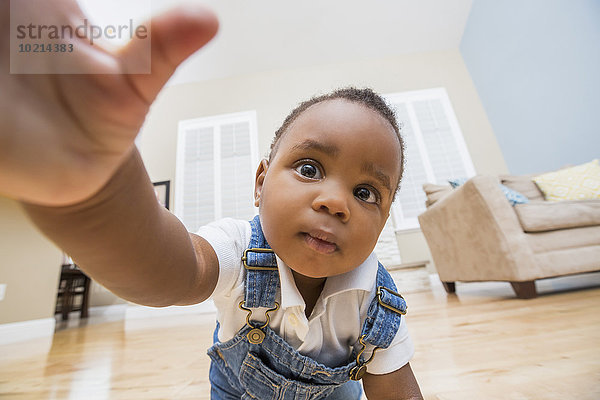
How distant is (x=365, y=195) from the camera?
45cm

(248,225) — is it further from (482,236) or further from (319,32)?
(319,32)

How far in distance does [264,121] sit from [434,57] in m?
2.32

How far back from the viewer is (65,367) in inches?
42.2

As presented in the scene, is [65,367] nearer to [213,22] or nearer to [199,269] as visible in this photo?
[199,269]

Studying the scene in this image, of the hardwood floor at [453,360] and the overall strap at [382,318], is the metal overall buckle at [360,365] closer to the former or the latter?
the overall strap at [382,318]

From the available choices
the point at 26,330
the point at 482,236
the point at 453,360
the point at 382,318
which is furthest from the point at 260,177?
the point at 26,330

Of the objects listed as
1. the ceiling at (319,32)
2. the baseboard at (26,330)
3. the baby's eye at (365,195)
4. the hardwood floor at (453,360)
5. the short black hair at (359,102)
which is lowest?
the hardwood floor at (453,360)

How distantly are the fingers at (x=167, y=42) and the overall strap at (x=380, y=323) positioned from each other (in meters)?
0.44

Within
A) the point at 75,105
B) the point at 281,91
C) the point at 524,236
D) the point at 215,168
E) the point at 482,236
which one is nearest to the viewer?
the point at 75,105

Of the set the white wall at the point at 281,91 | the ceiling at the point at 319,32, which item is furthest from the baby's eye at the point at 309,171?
the white wall at the point at 281,91

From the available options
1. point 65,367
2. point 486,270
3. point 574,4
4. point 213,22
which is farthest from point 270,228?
point 574,4

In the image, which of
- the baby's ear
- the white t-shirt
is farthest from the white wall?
the white t-shirt

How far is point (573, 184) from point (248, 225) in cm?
239

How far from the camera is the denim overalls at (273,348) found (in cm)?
45
